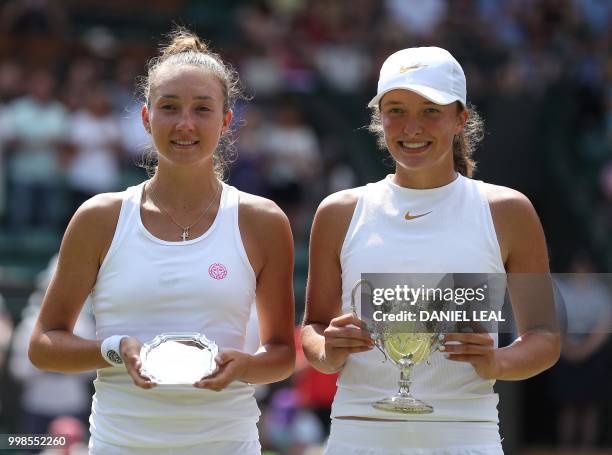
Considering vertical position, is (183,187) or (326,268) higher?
(183,187)

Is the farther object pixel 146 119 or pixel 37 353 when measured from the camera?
pixel 146 119

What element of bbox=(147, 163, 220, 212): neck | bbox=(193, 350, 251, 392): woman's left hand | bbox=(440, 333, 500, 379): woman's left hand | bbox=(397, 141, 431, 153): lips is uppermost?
bbox=(397, 141, 431, 153): lips

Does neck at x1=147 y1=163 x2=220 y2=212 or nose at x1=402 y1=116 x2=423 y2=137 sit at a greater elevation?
nose at x1=402 y1=116 x2=423 y2=137

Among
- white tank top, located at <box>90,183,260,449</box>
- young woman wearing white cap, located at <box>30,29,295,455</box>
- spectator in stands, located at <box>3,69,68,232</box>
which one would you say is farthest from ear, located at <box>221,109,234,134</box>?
spectator in stands, located at <box>3,69,68,232</box>

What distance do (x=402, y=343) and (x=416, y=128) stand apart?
1.82 ft

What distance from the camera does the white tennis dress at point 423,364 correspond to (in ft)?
10.6

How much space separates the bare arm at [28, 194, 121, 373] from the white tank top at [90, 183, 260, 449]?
0.11ft

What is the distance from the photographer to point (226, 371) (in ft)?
10.1

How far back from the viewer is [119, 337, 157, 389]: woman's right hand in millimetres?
3012

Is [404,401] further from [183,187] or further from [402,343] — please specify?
[183,187]

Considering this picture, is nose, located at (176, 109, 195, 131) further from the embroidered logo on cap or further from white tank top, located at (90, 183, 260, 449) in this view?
the embroidered logo on cap

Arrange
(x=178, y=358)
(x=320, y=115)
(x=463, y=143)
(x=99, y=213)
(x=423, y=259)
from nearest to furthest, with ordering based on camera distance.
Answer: (x=178, y=358) → (x=423, y=259) → (x=99, y=213) → (x=463, y=143) → (x=320, y=115)

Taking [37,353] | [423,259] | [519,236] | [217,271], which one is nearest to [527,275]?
[519,236]

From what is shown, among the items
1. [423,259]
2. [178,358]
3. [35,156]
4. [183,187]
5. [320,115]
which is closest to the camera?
[178,358]
